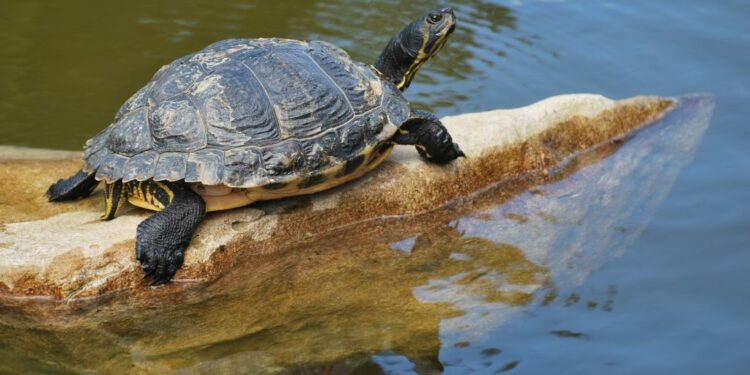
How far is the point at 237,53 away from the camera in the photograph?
5676 millimetres

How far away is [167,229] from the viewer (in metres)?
5.01

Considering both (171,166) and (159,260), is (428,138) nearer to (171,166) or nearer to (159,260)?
(171,166)

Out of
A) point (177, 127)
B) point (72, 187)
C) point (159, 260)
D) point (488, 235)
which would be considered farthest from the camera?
point (488, 235)

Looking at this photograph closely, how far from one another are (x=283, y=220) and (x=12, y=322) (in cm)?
169

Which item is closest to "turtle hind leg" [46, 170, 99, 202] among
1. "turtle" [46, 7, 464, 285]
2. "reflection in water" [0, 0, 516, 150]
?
"turtle" [46, 7, 464, 285]

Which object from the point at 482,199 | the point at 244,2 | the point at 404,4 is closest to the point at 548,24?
the point at 404,4

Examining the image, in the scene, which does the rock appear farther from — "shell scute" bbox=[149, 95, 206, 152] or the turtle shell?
"shell scute" bbox=[149, 95, 206, 152]

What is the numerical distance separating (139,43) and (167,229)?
14.8 feet

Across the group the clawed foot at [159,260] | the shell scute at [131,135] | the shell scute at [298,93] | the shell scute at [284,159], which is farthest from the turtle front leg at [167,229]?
the shell scute at [298,93]

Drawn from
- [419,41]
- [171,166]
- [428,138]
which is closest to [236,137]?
[171,166]

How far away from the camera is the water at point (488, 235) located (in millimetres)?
4766

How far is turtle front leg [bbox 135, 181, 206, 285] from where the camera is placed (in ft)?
16.2

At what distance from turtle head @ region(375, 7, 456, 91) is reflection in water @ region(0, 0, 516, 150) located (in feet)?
5.55

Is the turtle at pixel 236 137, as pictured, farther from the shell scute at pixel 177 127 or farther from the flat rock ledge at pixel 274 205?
the flat rock ledge at pixel 274 205
